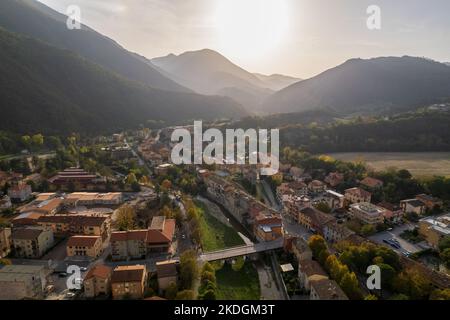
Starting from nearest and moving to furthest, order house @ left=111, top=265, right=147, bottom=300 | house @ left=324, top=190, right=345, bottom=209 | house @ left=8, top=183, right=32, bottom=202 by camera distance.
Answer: house @ left=111, top=265, right=147, bottom=300 → house @ left=324, top=190, right=345, bottom=209 → house @ left=8, top=183, right=32, bottom=202

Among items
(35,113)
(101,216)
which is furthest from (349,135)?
(35,113)

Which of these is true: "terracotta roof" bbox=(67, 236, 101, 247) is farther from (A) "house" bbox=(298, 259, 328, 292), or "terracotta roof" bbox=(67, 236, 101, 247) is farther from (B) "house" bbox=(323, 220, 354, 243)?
(B) "house" bbox=(323, 220, 354, 243)

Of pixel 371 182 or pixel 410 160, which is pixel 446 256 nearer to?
pixel 371 182

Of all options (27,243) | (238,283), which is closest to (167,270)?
(238,283)

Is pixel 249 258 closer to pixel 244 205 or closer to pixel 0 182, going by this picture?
pixel 244 205

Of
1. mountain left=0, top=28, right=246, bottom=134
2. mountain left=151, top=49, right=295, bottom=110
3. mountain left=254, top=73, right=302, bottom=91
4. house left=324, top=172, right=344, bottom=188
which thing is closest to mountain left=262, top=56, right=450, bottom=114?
mountain left=0, top=28, right=246, bottom=134

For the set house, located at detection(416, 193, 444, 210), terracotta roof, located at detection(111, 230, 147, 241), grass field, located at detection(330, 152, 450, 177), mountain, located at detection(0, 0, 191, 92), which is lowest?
terracotta roof, located at detection(111, 230, 147, 241)
